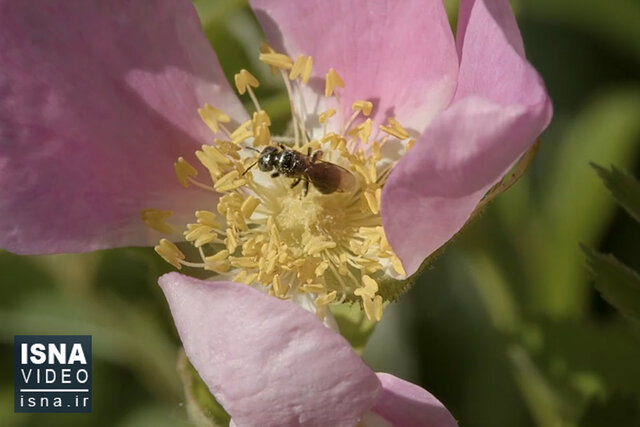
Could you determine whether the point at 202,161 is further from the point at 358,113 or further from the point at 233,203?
the point at 358,113

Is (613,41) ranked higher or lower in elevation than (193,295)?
higher

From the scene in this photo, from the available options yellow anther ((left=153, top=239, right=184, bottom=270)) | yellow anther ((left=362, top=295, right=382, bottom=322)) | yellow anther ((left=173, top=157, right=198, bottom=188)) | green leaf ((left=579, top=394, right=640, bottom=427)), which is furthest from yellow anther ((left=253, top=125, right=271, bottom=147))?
green leaf ((left=579, top=394, right=640, bottom=427))

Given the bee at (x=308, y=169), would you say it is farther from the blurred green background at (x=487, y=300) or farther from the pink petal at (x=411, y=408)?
the pink petal at (x=411, y=408)

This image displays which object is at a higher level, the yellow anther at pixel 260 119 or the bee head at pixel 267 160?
the yellow anther at pixel 260 119

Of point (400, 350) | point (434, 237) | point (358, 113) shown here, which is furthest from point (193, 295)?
point (400, 350)

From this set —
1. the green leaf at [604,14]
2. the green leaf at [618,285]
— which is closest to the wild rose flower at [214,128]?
the green leaf at [618,285]

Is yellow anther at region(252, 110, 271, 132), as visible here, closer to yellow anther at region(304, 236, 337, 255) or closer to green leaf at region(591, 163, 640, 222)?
yellow anther at region(304, 236, 337, 255)

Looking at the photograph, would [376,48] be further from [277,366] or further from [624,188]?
[277,366]
